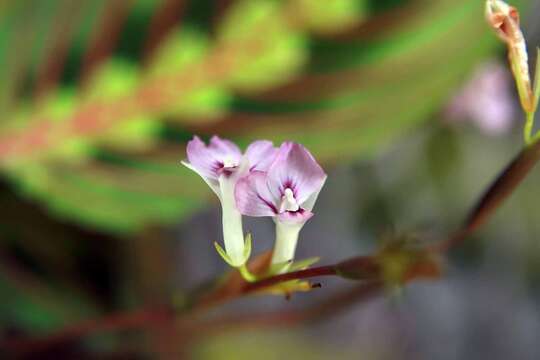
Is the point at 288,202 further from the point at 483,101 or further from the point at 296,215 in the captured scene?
the point at 483,101

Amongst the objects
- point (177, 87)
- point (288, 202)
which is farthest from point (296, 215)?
point (177, 87)

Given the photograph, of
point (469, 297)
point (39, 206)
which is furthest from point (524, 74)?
point (469, 297)

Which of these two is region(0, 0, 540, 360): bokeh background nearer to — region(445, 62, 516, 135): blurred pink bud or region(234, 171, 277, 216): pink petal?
region(445, 62, 516, 135): blurred pink bud

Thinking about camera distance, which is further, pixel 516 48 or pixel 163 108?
pixel 163 108

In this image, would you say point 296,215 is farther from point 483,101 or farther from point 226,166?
point 483,101

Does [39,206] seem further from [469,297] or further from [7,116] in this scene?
[469,297]

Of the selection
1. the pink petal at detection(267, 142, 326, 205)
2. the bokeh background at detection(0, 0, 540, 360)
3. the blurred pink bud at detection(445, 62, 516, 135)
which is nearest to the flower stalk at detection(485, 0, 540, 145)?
the pink petal at detection(267, 142, 326, 205)

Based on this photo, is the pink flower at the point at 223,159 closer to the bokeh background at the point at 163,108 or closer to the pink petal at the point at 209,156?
the pink petal at the point at 209,156
